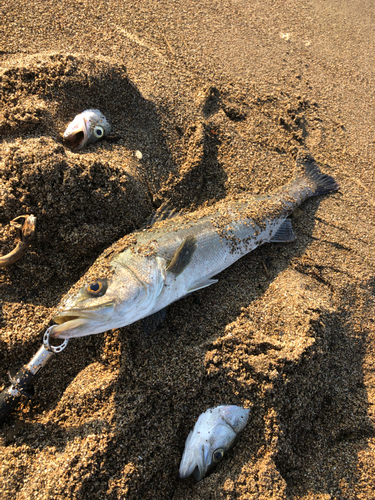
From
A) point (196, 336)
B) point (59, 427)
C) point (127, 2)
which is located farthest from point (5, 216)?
Answer: point (127, 2)

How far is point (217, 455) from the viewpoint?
2881 millimetres

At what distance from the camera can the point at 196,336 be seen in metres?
3.31

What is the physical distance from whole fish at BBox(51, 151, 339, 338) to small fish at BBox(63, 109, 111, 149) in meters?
1.40

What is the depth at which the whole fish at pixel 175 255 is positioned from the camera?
2646 mm

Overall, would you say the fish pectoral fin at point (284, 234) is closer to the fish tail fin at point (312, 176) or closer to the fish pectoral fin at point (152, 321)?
the fish tail fin at point (312, 176)

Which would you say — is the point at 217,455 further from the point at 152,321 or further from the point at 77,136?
the point at 77,136

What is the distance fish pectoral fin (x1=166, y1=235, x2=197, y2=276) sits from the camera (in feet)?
10.5

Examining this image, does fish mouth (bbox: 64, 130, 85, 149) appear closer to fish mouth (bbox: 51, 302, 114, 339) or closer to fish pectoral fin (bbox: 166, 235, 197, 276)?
fish pectoral fin (bbox: 166, 235, 197, 276)

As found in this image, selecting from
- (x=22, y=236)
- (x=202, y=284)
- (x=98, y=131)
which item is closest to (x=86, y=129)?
(x=98, y=131)

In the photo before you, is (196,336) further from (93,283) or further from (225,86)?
(225,86)

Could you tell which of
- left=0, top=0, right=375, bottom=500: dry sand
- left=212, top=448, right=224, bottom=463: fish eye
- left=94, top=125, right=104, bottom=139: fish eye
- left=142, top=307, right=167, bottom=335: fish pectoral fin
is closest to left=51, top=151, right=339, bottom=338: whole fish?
left=142, top=307, right=167, bottom=335: fish pectoral fin

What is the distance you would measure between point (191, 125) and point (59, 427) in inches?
157

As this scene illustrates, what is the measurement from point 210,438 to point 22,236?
2.79 meters

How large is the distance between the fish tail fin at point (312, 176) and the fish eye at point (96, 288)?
3.37 metres
